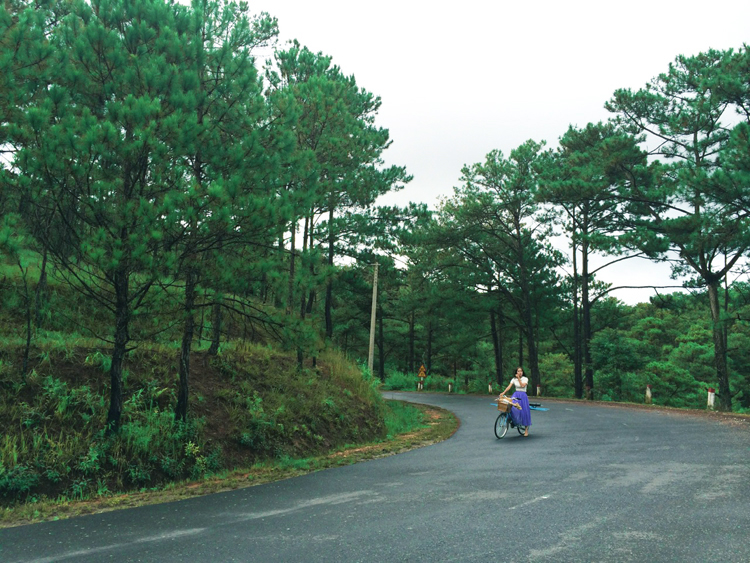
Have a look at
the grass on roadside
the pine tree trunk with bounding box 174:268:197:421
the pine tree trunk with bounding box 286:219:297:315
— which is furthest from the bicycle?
the pine tree trunk with bounding box 174:268:197:421

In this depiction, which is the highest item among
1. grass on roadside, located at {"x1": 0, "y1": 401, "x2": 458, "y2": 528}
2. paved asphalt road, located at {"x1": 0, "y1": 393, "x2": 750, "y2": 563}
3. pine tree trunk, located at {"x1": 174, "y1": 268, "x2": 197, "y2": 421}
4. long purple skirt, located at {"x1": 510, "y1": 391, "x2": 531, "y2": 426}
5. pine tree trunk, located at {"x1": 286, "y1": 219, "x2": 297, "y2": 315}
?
pine tree trunk, located at {"x1": 286, "y1": 219, "x2": 297, "y2": 315}

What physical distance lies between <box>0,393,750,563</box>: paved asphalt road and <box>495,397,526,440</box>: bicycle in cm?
311

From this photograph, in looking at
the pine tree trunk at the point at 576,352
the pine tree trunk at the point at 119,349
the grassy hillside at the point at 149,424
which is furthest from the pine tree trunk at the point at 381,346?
the pine tree trunk at the point at 119,349

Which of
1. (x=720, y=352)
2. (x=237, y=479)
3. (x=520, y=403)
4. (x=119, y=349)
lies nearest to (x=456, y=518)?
(x=237, y=479)

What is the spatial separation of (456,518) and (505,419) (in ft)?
25.5

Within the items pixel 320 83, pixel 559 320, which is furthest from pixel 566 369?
pixel 320 83

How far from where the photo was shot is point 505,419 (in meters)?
13.1

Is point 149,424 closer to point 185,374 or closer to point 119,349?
point 185,374

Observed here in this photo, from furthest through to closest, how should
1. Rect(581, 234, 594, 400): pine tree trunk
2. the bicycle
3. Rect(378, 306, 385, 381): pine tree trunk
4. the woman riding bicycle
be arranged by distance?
Rect(378, 306, 385, 381): pine tree trunk → Rect(581, 234, 594, 400): pine tree trunk → the woman riding bicycle → the bicycle

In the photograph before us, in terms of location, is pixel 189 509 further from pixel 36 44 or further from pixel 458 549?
pixel 36 44

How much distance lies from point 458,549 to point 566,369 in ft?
156

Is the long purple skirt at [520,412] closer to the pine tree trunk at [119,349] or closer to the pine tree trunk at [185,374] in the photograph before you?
the pine tree trunk at [185,374]

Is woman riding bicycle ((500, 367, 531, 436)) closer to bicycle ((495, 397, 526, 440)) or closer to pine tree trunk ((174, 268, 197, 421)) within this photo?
bicycle ((495, 397, 526, 440))

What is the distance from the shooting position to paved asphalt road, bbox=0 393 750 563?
15.8 feet
